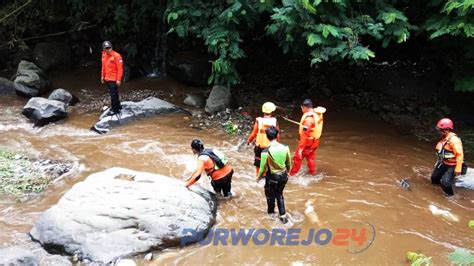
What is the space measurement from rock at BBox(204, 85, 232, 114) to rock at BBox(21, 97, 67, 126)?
379 cm

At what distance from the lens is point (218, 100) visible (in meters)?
11.4

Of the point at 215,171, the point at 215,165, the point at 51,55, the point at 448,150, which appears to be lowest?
the point at 215,171

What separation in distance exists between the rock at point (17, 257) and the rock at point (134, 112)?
5205 mm

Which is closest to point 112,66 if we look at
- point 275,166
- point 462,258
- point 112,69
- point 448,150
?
point 112,69

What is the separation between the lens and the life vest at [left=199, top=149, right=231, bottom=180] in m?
6.75

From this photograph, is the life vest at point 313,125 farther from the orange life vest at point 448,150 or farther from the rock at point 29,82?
the rock at point 29,82

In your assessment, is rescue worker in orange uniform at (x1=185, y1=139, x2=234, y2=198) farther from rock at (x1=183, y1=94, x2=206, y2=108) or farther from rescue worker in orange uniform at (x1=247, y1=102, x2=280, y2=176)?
rock at (x1=183, y1=94, x2=206, y2=108)

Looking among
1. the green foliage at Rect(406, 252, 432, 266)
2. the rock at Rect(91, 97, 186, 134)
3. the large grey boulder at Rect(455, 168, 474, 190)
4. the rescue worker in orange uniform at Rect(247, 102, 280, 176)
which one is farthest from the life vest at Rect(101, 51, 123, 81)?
the large grey boulder at Rect(455, 168, 474, 190)

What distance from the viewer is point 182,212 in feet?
20.2

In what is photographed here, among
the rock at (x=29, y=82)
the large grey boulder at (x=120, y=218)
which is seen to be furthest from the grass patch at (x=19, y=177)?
the rock at (x=29, y=82)

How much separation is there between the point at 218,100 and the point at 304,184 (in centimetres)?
430

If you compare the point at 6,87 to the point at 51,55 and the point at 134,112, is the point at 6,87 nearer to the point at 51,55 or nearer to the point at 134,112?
the point at 51,55

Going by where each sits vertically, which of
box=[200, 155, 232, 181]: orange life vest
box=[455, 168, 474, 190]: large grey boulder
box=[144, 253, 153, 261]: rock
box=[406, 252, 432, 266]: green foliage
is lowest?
box=[144, 253, 153, 261]: rock

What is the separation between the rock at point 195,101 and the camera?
12.0 m
